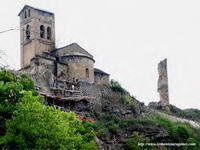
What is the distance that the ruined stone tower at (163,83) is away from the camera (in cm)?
7094

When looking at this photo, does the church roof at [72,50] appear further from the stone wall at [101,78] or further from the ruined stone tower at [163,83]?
the ruined stone tower at [163,83]

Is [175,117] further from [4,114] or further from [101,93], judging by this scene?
[4,114]

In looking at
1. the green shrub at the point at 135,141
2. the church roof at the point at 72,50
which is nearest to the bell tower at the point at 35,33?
the church roof at the point at 72,50

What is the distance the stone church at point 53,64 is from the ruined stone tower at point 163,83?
6.87m

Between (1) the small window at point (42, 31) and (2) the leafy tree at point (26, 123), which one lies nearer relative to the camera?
(2) the leafy tree at point (26, 123)

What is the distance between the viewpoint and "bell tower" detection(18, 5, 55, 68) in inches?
2682

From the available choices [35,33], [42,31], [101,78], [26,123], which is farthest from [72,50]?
[26,123]

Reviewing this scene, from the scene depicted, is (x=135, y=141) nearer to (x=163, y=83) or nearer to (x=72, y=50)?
(x=72, y=50)

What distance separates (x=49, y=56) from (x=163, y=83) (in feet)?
46.4

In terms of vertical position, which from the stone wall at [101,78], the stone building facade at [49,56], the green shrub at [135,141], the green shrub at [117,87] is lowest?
the green shrub at [135,141]

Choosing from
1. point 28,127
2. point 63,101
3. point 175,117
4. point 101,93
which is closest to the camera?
point 28,127

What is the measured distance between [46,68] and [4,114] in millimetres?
28769

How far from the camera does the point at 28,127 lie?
31797mm

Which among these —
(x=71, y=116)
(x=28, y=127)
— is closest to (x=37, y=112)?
(x=28, y=127)
